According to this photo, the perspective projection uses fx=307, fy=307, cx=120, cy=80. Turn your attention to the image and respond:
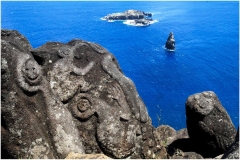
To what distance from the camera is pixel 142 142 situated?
30.6 feet

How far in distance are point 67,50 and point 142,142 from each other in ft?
12.1

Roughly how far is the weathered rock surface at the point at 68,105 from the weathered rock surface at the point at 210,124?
9.75ft

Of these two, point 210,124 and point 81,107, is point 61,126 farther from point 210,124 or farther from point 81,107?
point 210,124

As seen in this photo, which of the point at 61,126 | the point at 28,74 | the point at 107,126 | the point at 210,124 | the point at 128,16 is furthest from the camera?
the point at 128,16

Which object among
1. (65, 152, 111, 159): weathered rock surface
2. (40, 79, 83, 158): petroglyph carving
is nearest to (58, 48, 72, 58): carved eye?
(40, 79, 83, 158): petroglyph carving

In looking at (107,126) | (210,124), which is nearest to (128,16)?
(210,124)

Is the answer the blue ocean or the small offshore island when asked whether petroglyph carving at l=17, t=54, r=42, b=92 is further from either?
the small offshore island

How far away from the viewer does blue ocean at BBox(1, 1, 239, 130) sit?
59.3 metres

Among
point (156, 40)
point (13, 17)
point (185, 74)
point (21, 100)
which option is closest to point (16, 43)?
point (21, 100)

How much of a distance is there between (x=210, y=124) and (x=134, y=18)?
4879 inches

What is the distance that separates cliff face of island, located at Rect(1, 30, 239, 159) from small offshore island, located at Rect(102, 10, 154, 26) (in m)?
108

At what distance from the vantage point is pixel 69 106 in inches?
343

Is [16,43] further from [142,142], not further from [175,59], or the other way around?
[175,59]

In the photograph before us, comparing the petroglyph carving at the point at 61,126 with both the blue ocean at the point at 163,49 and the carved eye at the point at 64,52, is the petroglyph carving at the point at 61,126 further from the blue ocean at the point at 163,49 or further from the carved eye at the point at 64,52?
the blue ocean at the point at 163,49
